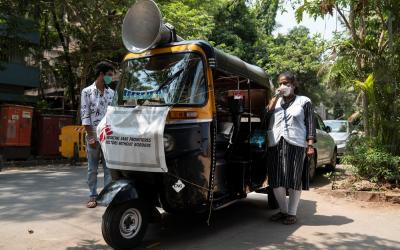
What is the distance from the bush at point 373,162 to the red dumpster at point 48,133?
10.9 m

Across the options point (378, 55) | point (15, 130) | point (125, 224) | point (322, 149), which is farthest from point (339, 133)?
point (125, 224)

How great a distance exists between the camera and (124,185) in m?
5.00

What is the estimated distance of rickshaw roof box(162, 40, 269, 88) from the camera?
551 centimetres

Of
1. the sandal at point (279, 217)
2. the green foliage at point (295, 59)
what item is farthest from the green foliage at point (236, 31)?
the sandal at point (279, 217)

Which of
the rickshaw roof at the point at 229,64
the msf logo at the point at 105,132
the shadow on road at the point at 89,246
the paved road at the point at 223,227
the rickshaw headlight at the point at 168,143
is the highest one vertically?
the rickshaw roof at the point at 229,64

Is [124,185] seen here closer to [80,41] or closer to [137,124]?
[137,124]

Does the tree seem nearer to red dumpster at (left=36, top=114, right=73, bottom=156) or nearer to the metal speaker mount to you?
the metal speaker mount

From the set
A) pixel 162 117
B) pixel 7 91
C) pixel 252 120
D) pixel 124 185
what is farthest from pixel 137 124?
pixel 7 91

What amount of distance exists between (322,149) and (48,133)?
32.2 ft

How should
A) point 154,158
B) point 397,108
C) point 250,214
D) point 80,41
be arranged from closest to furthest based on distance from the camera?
1. point 154,158
2. point 250,214
3. point 397,108
4. point 80,41

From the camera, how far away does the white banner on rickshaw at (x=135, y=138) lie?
488 cm

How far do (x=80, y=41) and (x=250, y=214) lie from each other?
14.1 metres

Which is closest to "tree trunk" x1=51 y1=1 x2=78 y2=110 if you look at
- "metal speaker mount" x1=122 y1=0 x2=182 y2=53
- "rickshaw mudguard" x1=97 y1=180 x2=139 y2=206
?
"metal speaker mount" x1=122 y1=0 x2=182 y2=53

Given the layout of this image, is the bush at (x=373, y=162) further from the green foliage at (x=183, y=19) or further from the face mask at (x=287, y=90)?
the green foliage at (x=183, y=19)
